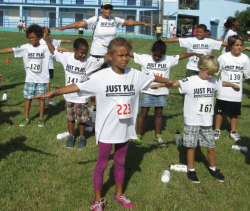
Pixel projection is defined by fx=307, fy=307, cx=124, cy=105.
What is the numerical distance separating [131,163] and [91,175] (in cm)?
79

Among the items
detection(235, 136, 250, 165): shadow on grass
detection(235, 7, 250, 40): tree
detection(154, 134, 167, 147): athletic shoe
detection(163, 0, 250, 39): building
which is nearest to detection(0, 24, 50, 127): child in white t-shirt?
detection(154, 134, 167, 147): athletic shoe

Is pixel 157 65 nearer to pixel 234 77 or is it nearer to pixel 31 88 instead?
pixel 234 77

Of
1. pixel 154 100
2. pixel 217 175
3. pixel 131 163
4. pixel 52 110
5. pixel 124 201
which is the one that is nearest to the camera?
pixel 124 201

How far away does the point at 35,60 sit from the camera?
21.3 feet

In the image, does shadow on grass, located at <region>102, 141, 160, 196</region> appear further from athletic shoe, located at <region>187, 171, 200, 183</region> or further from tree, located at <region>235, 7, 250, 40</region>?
tree, located at <region>235, 7, 250, 40</region>

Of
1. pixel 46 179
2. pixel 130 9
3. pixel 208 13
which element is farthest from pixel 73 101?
pixel 208 13

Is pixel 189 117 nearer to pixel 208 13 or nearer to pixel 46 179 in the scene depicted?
pixel 46 179

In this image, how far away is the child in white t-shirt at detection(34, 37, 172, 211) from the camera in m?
3.50

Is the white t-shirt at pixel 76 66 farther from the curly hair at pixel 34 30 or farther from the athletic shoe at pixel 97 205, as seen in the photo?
the athletic shoe at pixel 97 205

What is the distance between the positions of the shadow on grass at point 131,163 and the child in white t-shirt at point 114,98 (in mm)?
646

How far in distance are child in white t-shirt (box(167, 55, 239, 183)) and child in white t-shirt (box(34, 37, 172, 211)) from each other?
0.91m

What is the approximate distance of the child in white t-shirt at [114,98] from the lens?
3.50 meters

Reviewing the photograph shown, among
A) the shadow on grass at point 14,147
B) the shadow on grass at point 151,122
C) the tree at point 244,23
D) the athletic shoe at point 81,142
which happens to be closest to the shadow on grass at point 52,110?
the shadow on grass at point 14,147

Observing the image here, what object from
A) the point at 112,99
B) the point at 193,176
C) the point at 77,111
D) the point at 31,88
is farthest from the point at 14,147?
the point at 193,176
